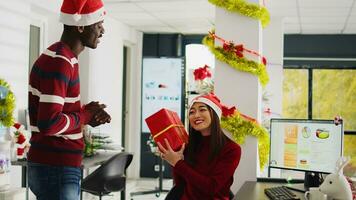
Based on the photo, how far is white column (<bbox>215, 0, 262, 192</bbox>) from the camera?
339 cm

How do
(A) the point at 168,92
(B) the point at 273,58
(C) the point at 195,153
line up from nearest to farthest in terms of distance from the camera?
1. (C) the point at 195,153
2. (B) the point at 273,58
3. (A) the point at 168,92

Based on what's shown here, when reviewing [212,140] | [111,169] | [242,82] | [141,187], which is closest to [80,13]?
[212,140]

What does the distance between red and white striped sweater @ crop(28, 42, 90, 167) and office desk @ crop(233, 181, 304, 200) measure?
41.7 inches

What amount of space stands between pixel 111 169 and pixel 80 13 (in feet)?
8.96

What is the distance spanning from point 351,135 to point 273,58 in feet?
8.58

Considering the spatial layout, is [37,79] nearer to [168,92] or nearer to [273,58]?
[273,58]

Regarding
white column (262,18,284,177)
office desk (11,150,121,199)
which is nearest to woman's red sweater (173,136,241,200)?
office desk (11,150,121,199)

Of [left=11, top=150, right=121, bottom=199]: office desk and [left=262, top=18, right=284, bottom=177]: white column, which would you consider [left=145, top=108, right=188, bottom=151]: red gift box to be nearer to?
[left=11, top=150, right=121, bottom=199]: office desk

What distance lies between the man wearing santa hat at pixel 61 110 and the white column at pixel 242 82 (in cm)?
150

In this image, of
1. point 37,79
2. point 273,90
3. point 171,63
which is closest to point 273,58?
point 273,90

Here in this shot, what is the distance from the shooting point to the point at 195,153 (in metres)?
2.80

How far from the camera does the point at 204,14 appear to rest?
6715mm

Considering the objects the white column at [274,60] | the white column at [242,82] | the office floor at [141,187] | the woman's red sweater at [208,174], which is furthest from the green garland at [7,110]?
the white column at [274,60]

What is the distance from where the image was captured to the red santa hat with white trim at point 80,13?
2010mm
